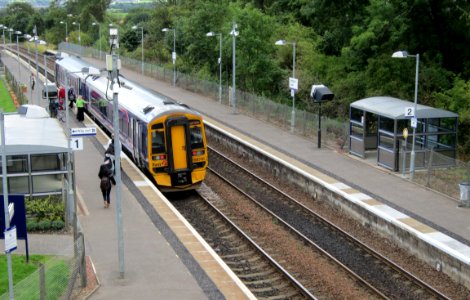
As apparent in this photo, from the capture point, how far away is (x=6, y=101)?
4744 cm

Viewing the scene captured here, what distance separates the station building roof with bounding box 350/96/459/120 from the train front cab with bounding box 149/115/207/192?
7.35 metres

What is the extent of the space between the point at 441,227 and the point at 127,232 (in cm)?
888

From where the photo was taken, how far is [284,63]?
4997 cm

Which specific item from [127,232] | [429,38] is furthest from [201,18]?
[127,232]

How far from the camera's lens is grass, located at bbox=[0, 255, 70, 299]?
40.3 feet

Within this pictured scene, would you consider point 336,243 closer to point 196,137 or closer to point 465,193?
point 465,193

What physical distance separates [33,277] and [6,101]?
3754 centimetres

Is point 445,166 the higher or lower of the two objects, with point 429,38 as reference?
lower

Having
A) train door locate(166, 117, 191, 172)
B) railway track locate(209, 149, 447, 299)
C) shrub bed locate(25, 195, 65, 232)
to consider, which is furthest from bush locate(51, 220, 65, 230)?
railway track locate(209, 149, 447, 299)

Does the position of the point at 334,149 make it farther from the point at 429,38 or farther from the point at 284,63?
the point at 284,63

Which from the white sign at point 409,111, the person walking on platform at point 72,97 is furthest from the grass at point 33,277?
the person walking on platform at point 72,97

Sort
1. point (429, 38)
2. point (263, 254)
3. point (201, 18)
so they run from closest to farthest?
point (263, 254) < point (429, 38) < point (201, 18)

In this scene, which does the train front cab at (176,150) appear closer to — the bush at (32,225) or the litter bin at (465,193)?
the bush at (32,225)

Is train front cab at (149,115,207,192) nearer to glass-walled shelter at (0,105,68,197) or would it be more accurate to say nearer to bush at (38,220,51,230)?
glass-walled shelter at (0,105,68,197)
